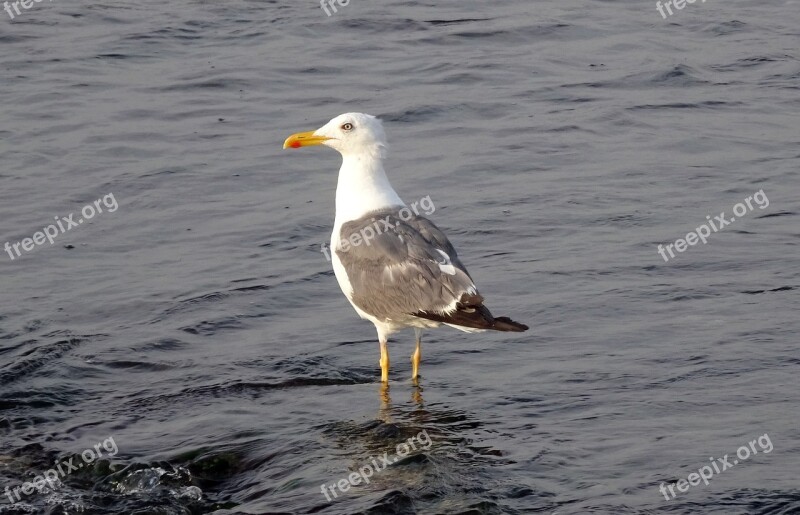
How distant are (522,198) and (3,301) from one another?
15.8 feet

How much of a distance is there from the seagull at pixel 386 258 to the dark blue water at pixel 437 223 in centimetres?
56

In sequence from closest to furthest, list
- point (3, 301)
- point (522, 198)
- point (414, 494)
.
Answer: point (414, 494) → point (3, 301) → point (522, 198)

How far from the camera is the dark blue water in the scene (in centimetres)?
749

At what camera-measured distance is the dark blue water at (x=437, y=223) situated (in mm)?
7488

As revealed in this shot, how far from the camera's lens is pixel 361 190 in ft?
30.1

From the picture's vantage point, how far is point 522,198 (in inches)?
489

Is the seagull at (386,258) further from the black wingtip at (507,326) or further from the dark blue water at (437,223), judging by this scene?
the dark blue water at (437,223)

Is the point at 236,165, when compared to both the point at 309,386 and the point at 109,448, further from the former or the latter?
the point at 109,448

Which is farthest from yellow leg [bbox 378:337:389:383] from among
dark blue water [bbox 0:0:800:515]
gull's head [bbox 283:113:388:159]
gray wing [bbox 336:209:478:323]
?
gull's head [bbox 283:113:388:159]

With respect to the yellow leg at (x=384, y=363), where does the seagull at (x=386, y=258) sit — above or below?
above

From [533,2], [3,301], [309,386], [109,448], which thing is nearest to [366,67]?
[533,2]

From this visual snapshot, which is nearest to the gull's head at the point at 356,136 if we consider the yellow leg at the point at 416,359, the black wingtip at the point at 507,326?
the yellow leg at the point at 416,359

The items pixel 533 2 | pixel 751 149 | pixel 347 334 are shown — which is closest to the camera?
pixel 347 334

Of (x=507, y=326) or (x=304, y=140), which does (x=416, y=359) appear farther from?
(x=304, y=140)
